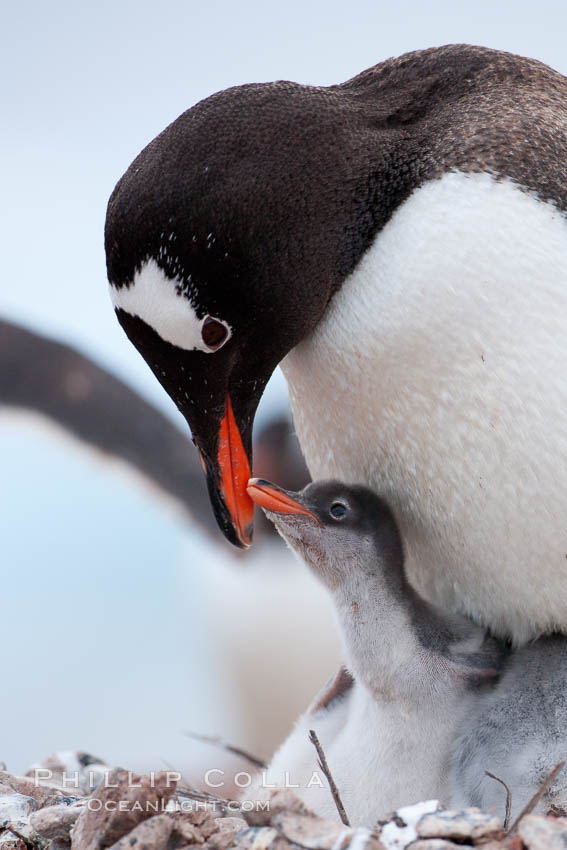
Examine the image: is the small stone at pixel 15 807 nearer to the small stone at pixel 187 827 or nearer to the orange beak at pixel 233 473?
the small stone at pixel 187 827

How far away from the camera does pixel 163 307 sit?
173 centimetres

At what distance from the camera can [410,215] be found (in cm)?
180

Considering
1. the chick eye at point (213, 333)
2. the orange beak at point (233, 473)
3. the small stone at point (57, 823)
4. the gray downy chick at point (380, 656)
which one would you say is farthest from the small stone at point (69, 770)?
the chick eye at point (213, 333)

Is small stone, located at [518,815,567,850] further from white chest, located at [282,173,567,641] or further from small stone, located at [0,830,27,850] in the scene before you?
small stone, located at [0,830,27,850]

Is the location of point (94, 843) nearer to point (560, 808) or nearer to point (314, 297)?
point (560, 808)

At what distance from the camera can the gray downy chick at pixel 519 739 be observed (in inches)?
71.0

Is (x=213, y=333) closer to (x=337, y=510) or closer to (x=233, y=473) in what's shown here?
(x=233, y=473)

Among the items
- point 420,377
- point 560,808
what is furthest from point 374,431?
point 560,808

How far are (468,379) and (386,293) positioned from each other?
19cm

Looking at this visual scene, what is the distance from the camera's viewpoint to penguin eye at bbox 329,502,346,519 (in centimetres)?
199

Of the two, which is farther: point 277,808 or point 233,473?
point 233,473

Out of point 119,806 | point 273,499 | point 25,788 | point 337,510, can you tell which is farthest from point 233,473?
point 25,788

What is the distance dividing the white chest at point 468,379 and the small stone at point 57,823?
2.54 ft

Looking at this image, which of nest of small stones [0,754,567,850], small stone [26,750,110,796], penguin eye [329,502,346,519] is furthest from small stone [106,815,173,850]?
small stone [26,750,110,796]
